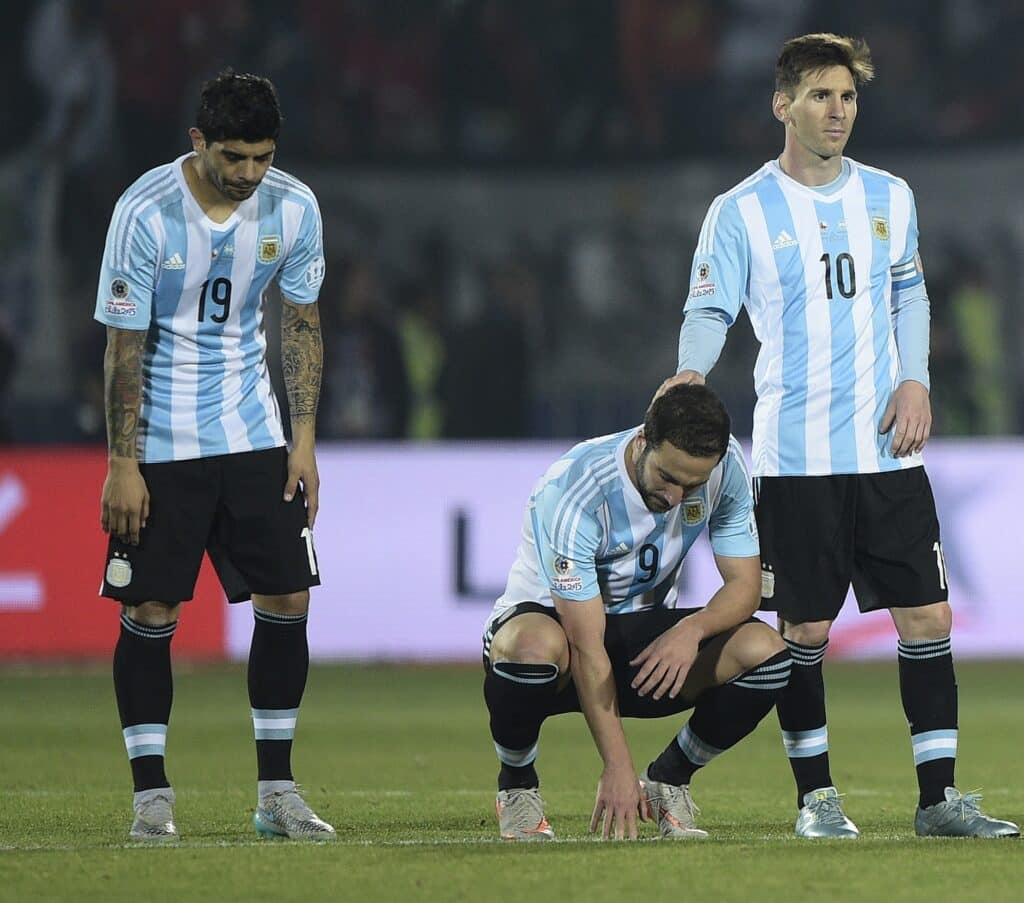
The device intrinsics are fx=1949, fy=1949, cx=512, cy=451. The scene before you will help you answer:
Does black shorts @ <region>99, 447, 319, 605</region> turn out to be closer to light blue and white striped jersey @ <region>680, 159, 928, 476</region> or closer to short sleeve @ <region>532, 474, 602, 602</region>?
short sleeve @ <region>532, 474, 602, 602</region>

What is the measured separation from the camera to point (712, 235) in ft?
16.4

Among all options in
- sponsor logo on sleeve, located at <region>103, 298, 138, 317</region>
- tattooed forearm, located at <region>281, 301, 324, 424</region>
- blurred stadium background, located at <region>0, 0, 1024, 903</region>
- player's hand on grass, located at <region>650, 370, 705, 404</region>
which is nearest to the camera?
player's hand on grass, located at <region>650, 370, 705, 404</region>

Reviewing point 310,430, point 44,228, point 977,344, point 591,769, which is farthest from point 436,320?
point 310,430

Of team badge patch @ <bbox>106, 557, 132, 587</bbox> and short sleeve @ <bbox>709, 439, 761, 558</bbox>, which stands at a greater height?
short sleeve @ <bbox>709, 439, 761, 558</bbox>

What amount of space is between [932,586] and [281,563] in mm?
1663

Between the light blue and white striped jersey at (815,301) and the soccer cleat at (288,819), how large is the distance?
4.81ft

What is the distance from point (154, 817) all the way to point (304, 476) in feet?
3.14

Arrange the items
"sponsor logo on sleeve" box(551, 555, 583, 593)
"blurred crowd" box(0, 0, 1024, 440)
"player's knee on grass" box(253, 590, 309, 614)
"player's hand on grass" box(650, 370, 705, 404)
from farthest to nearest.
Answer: "blurred crowd" box(0, 0, 1024, 440), "player's knee on grass" box(253, 590, 309, 614), "sponsor logo on sleeve" box(551, 555, 583, 593), "player's hand on grass" box(650, 370, 705, 404)

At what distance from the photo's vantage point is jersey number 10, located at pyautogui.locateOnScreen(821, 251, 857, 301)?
4969 millimetres

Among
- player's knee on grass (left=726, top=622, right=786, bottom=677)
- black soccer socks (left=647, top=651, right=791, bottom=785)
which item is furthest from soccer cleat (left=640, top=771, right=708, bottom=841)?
player's knee on grass (left=726, top=622, right=786, bottom=677)

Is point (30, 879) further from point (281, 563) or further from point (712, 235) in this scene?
point (712, 235)

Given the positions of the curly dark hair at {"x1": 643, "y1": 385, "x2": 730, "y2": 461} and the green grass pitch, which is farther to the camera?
the curly dark hair at {"x1": 643, "y1": 385, "x2": 730, "y2": 461}

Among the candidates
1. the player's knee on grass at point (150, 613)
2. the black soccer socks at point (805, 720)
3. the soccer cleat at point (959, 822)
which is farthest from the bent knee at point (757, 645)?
the player's knee on grass at point (150, 613)

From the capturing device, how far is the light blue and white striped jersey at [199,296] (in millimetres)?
4848
